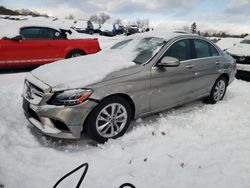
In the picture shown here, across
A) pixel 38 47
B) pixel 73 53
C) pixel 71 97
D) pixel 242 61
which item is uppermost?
pixel 38 47

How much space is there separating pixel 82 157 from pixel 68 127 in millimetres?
445

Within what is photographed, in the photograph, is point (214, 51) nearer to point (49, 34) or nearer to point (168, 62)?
point (168, 62)

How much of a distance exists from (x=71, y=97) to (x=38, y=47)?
5108 millimetres

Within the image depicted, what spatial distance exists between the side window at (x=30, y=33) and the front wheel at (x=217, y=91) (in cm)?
529

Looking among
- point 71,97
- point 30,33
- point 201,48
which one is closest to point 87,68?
point 71,97

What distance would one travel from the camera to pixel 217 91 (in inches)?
249

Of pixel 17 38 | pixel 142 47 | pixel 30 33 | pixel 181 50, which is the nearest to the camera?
pixel 142 47

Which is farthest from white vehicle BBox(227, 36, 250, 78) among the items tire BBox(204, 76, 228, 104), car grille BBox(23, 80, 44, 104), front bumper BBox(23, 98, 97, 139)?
car grille BBox(23, 80, 44, 104)

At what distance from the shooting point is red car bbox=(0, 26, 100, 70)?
8.00 meters

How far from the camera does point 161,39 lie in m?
5.13

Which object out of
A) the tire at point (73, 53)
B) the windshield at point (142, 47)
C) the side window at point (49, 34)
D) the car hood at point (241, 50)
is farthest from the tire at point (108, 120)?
the car hood at point (241, 50)

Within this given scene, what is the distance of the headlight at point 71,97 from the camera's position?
384 centimetres

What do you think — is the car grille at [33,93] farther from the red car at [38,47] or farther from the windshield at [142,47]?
the red car at [38,47]

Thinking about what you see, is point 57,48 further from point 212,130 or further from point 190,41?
point 212,130
